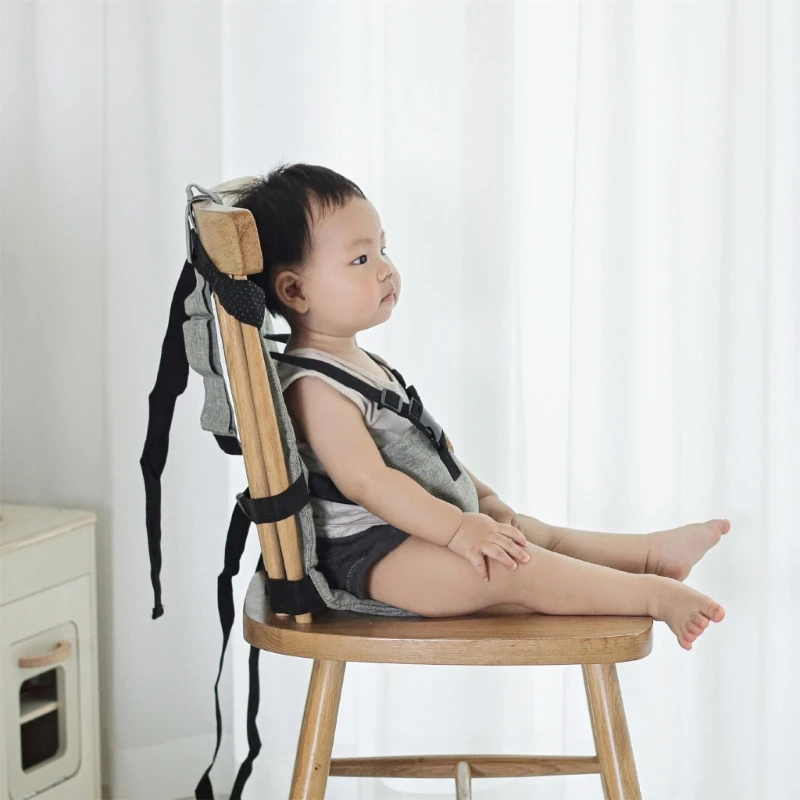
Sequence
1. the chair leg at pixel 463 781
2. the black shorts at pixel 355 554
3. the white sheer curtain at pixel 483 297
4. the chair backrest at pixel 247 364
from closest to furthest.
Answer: the chair backrest at pixel 247 364, the black shorts at pixel 355 554, the chair leg at pixel 463 781, the white sheer curtain at pixel 483 297

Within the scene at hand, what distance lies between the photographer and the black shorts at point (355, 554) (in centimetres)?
102

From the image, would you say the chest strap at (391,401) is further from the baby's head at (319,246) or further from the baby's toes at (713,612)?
the baby's toes at (713,612)

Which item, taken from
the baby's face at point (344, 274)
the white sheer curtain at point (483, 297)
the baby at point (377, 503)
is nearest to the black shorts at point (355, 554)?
the baby at point (377, 503)

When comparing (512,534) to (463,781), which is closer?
(512,534)

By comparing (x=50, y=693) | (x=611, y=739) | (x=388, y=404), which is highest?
(x=388, y=404)

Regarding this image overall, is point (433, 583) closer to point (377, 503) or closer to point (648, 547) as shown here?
point (377, 503)

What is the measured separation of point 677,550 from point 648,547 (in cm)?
3

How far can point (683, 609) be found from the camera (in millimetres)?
958

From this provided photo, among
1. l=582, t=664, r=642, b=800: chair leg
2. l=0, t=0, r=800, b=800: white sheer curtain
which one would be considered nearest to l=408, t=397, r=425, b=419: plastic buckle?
l=582, t=664, r=642, b=800: chair leg

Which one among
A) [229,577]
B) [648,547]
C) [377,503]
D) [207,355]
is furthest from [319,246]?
[648,547]

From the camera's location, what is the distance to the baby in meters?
0.99

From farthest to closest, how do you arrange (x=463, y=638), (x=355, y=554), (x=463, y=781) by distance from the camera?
(x=463, y=781) → (x=355, y=554) → (x=463, y=638)

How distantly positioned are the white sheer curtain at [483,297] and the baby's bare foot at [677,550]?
34cm

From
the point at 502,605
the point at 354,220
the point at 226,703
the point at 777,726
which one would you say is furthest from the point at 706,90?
the point at 226,703
